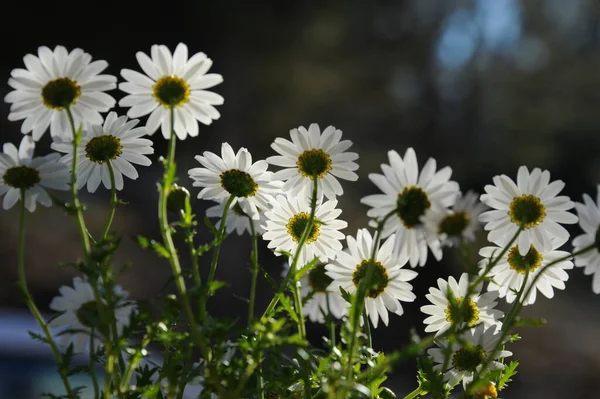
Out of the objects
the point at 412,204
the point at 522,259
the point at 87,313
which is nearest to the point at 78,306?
the point at 87,313

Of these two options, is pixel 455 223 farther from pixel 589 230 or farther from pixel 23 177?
pixel 23 177

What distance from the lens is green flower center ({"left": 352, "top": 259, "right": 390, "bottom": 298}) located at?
652 mm

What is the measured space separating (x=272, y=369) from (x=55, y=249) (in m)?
5.94

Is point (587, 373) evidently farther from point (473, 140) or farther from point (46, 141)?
point (46, 141)

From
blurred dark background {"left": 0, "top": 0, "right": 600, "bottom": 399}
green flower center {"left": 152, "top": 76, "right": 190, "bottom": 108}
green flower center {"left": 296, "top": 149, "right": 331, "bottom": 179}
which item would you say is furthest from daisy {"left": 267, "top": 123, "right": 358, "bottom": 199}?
blurred dark background {"left": 0, "top": 0, "right": 600, "bottom": 399}

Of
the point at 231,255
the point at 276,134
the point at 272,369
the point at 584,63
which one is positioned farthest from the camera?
the point at 584,63

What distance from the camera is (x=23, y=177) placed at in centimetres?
59

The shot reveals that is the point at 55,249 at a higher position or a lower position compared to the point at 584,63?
lower

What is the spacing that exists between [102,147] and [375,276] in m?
0.26

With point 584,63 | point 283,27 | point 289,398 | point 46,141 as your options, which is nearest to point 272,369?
point 289,398

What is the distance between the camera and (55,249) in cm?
612

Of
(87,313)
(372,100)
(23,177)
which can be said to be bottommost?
(87,313)

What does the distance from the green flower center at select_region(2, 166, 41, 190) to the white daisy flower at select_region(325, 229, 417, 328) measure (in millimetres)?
248

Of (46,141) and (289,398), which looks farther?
(46,141)
